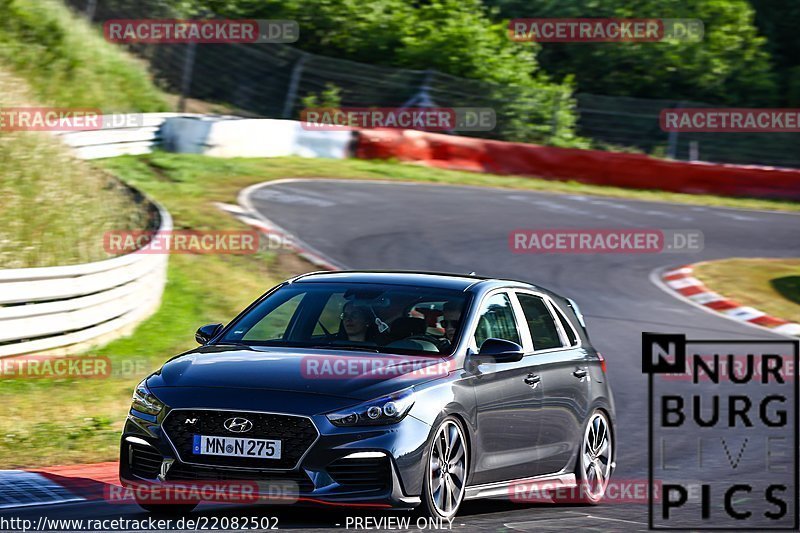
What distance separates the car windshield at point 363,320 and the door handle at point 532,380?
2.11 feet

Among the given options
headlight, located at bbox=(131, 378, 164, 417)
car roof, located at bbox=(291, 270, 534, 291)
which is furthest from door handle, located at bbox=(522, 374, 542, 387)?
headlight, located at bbox=(131, 378, 164, 417)

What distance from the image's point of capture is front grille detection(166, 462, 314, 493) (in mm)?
6562

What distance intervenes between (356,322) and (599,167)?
2228cm

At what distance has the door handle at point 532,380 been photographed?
8180 millimetres

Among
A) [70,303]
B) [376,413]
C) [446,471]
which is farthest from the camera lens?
[70,303]

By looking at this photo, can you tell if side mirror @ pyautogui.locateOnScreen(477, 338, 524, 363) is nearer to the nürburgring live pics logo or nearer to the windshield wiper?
the windshield wiper

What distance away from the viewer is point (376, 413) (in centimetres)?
671

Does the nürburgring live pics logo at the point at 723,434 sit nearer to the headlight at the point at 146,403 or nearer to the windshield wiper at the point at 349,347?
the windshield wiper at the point at 349,347

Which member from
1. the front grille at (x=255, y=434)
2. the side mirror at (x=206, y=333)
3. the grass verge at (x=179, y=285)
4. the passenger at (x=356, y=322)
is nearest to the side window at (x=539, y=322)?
the passenger at (x=356, y=322)

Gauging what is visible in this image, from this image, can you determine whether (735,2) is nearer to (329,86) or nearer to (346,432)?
(329,86)

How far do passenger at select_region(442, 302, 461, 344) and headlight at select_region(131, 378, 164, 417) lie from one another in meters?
1.76

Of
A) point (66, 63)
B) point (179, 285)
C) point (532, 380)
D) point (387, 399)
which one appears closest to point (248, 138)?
point (66, 63)

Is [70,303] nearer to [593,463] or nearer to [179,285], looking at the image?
[179,285]

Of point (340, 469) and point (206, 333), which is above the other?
point (206, 333)
